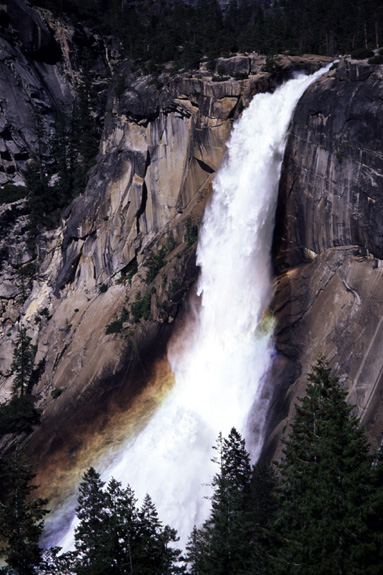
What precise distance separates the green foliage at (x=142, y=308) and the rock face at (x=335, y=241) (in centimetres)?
1453

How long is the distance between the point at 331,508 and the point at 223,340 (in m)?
25.3

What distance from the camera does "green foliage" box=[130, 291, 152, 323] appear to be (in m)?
52.4

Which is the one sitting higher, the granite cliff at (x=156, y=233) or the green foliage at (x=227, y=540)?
the granite cliff at (x=156, y=233)

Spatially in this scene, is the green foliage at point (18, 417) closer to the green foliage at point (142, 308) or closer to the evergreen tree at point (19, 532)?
the green foliage at point (142, 308)

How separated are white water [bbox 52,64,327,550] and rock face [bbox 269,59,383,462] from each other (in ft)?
6.99

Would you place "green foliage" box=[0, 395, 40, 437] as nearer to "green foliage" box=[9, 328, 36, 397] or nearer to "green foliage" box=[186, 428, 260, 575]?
"green foliage" box=[9, 328, 36, 397]

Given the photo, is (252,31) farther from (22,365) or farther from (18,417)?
(18,417)

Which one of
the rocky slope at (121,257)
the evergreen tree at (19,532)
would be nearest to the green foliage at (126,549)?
the evergreen tree at (19,532)

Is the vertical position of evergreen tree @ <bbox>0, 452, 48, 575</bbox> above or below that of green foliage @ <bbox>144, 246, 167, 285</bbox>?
below

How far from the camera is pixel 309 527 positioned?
2153cm

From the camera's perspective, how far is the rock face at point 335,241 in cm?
3459

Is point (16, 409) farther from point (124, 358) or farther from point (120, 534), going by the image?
point (120, 534)

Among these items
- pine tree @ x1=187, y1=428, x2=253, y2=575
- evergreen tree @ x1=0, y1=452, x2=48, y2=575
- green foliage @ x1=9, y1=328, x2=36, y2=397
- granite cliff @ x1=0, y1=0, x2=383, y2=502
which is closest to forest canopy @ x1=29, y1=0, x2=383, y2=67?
granite cliff @ x1=0, y1=0, x2=383, y2=502

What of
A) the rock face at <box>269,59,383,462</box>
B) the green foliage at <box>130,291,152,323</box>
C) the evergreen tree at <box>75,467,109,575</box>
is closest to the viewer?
the evergreen tree at <box>75,467,109,575</box>
